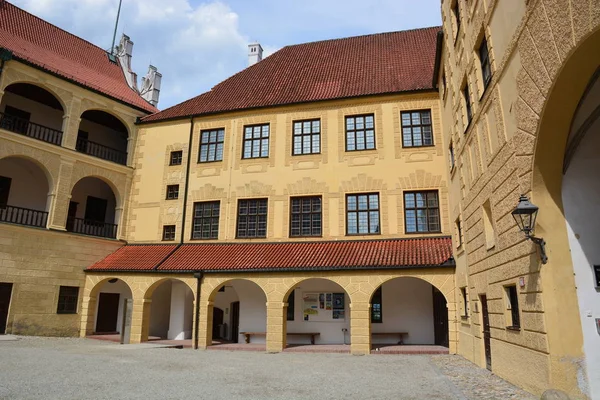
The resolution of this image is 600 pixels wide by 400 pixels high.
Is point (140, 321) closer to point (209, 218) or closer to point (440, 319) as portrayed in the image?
point (209, 218)

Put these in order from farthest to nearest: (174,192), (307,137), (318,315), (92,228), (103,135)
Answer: (103,135) → (92,228) → (174,192) → (307,137) → (318,315)

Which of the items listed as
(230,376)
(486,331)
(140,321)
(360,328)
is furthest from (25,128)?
(486,331)

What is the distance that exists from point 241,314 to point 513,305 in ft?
41.4

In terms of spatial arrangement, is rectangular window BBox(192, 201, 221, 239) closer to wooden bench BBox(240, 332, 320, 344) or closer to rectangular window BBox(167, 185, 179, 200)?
rectangular window BBox(167, 185, 179, 200)

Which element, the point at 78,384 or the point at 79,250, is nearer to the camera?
the point at 78,384

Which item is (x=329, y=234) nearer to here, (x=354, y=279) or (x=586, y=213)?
(x=354, y=279)

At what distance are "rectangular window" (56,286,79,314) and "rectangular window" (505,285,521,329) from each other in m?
17.7

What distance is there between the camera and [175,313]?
19812 millimetres

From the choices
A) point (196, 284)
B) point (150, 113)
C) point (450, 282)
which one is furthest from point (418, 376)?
point (150, 113)

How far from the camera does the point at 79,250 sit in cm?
1961

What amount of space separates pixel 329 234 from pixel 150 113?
12718 mm

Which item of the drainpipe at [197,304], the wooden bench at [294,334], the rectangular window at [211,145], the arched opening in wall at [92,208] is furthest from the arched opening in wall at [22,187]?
the wooden bench at [294,334]

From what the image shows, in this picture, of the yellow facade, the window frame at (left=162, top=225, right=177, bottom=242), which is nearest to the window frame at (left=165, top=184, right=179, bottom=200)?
the window frame at (left=162, top=225, right=177, bottom=242)

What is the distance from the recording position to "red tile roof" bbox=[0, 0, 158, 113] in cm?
2044
